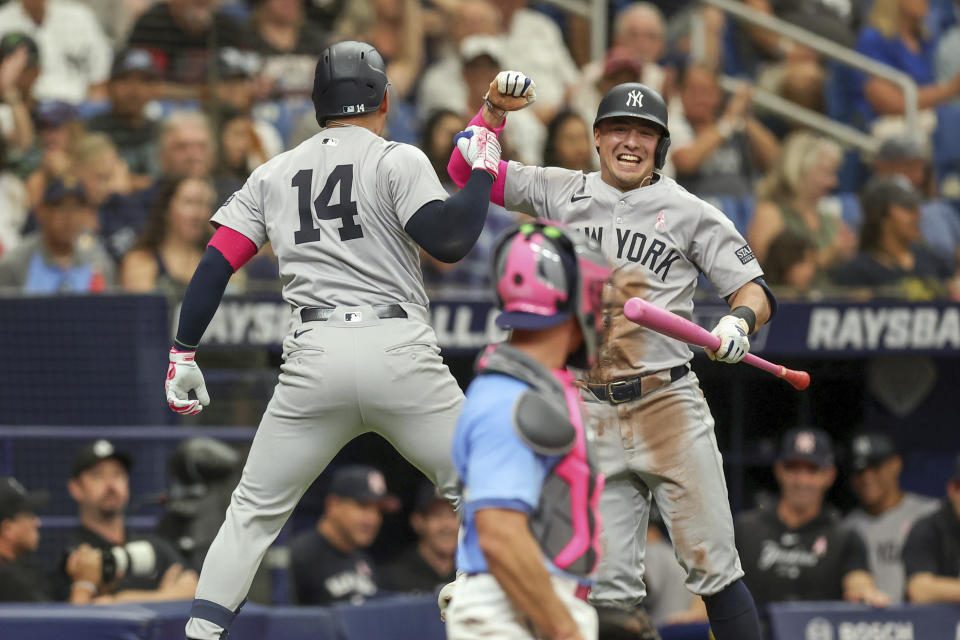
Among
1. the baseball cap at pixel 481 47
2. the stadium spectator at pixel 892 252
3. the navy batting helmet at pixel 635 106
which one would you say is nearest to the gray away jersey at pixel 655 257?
the navy batting helmet at pixel 635 106

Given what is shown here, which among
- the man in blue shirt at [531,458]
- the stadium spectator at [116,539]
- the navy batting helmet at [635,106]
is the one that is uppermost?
the navy batting helmet at [635,106]

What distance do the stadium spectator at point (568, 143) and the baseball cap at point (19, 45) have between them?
10.5ft

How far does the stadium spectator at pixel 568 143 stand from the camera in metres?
8.75

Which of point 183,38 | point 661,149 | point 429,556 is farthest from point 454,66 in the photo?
point 661,149

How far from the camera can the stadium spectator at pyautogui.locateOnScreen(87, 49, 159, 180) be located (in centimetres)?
930

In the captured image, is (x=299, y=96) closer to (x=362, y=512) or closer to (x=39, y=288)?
(x=39, y=288)

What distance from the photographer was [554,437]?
3.61 meters

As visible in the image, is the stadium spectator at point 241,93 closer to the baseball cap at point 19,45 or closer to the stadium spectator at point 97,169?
the stadium spectator at point 97,169

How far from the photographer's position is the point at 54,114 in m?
9.30

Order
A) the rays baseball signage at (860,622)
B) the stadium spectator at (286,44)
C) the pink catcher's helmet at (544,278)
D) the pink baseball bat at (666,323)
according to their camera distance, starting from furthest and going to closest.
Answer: the stadium spectator at (286,44)
the rays baseball signage at (860,622)
the pink baseball bat at (666,323)
the pink catcher's helmet at (544,278)

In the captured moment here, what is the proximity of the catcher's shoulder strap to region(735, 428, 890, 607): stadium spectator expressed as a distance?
4615 mm

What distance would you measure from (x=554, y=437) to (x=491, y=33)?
23.8ft

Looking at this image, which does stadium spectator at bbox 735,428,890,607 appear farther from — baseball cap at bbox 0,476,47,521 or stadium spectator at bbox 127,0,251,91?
stadium spectator at bbox 127,0,251,91

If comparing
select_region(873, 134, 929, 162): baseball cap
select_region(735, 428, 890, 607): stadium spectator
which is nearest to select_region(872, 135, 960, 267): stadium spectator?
select_region(873, 134, 929, 162): baseball cap
